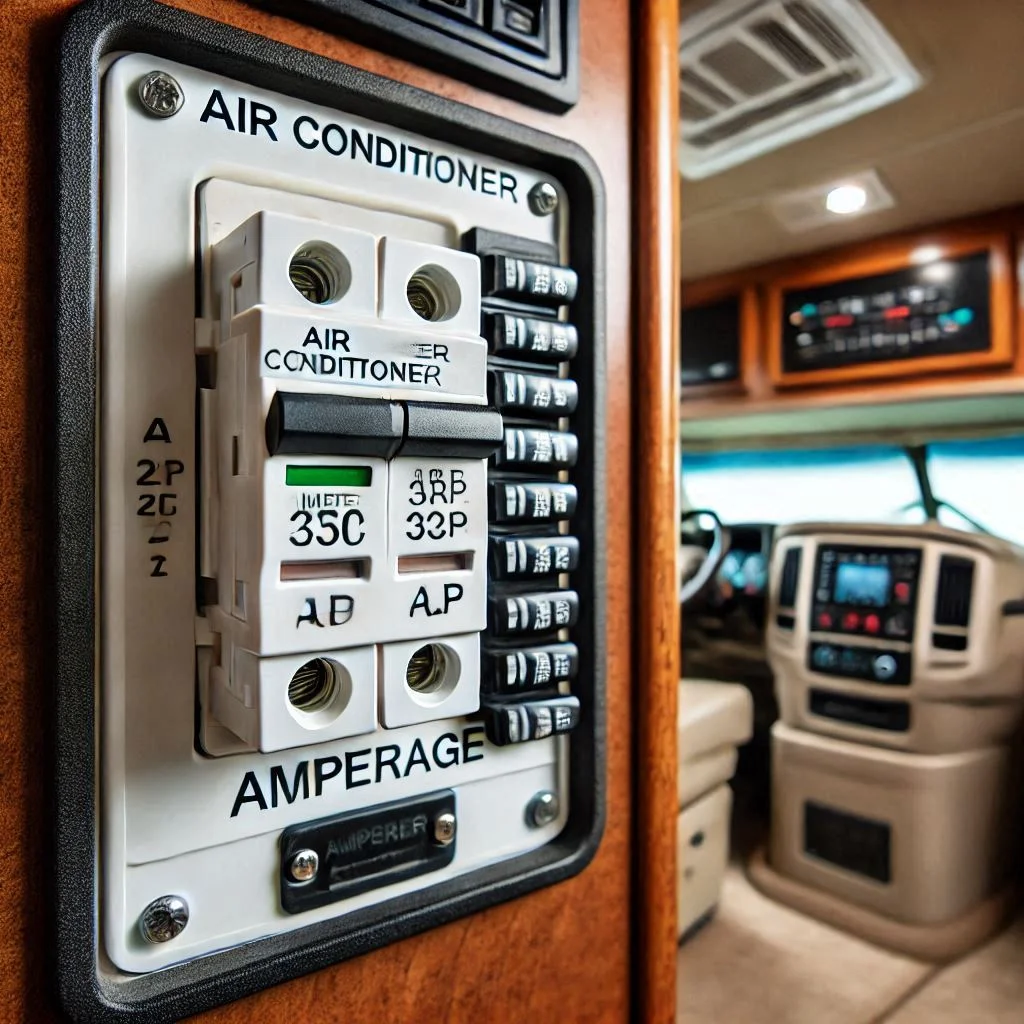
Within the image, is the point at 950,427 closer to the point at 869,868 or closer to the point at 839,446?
the point at 839,446

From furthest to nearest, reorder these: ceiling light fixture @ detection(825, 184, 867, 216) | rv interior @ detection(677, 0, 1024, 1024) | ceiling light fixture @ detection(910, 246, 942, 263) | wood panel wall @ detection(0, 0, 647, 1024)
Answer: ceiling light fixture @ detection(910, 246, 942, 263) → ceiling light fixture @ detection(825, 184, 867, 216) → rv interior @ detection(677, 0, 1024, 1024) → wood panel wall @ detection(0, 0, 647, 1024)

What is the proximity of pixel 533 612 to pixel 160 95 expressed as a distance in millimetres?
378

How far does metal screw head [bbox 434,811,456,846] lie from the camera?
52 cm

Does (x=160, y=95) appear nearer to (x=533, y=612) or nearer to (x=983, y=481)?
(x=533, y=612)

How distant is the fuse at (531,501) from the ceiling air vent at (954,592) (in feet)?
6.63

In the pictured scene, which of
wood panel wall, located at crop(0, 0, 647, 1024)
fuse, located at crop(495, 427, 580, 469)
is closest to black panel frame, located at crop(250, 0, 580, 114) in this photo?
wood panel wall, located at crop(0, 0, 647, 1024)

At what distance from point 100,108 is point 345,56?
0.51ft

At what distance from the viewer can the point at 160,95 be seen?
0.42m

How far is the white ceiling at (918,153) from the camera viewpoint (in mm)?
1395

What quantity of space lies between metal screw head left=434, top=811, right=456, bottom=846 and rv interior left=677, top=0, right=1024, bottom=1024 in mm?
1469

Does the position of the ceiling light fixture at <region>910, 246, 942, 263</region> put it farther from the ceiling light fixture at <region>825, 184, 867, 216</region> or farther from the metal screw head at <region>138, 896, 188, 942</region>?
the metal screw head at <region>138, 896, 188, 942</region>

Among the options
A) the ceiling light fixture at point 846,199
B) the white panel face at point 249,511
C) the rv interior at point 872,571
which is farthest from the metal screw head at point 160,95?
the ceiling light fixture at point 846,199

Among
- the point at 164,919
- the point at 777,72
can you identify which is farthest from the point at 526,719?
the point at 777,72

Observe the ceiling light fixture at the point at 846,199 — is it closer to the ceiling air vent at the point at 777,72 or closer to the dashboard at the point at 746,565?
the ceiling air vent at the point at 777,72
